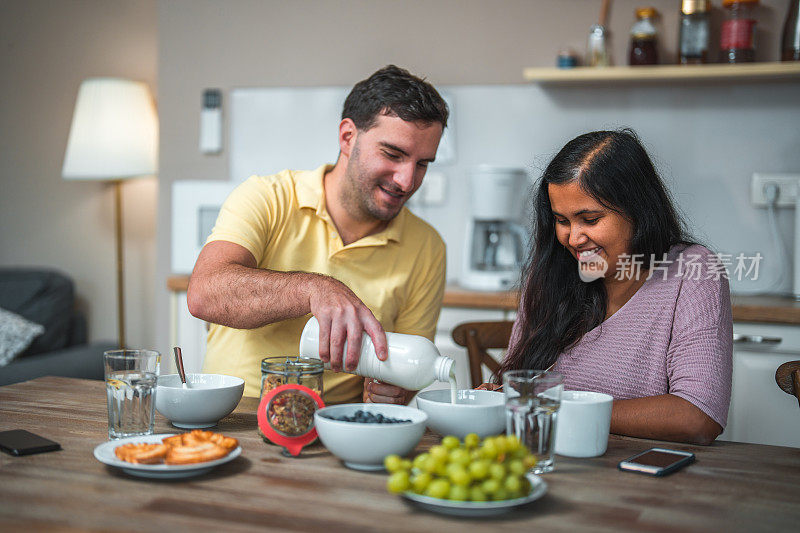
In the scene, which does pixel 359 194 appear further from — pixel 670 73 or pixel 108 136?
pixel 108 136

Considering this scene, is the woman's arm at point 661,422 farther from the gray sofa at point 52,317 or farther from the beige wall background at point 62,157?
the beige wall background at point 62,157

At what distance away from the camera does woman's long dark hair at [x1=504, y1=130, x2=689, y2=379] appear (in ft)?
5.23

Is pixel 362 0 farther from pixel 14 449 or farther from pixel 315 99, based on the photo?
pixel 14 449

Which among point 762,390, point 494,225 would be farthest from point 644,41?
point 762,390

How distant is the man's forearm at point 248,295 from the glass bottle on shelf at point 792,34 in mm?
2176

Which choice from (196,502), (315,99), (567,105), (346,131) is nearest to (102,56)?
(315,99)

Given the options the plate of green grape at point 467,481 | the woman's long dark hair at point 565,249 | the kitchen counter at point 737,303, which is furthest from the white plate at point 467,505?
the kitchen counter at point 737,303

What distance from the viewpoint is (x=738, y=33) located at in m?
2.79

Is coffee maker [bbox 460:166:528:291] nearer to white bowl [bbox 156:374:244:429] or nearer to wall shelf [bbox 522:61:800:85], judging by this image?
wall shelf [bbox 522:61:800:85]

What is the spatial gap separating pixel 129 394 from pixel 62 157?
3.40 metres

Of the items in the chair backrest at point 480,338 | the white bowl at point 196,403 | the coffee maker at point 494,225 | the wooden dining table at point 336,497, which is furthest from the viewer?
the coffee maker at point 494,225

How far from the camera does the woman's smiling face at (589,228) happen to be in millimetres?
1591

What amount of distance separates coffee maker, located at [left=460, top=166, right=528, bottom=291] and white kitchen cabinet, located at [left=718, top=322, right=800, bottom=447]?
2.74 feet

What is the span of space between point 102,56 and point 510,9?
2.17 meters
